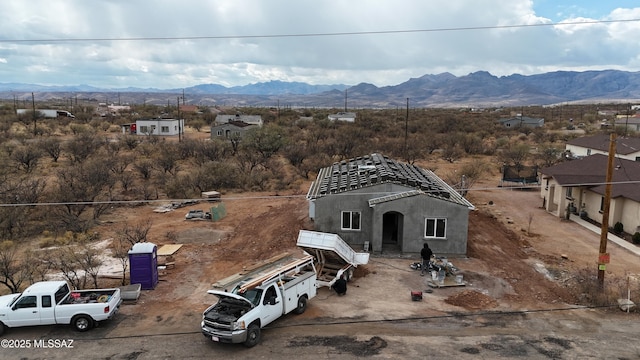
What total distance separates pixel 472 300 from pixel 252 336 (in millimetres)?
7707

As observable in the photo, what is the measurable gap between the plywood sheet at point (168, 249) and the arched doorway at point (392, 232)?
9.23 m

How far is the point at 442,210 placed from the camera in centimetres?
2000

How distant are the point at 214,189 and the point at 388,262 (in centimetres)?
1854

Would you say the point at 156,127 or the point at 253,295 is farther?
the point at 156,127

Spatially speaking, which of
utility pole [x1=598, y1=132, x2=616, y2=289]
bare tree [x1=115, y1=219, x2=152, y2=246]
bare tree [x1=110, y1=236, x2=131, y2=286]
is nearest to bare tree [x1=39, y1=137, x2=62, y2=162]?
bare tree [x1=115, y1=219, x2=152, y2=246]

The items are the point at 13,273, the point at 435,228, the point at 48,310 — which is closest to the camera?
the point at 48,310

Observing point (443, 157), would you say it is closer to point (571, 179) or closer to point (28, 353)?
point (571, 179)

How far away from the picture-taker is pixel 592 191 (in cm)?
2797

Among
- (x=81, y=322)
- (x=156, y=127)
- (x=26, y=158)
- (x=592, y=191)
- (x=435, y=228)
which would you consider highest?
(x=156, y=127)

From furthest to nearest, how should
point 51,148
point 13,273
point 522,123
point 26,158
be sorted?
point 522,123
point 51,148
point 26,158
point 13,273

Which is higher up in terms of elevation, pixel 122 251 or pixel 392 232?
pixel 392 232

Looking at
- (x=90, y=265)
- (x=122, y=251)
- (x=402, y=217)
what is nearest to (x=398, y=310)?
(x=402, y=217)

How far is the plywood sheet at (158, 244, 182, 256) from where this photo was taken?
2072cm

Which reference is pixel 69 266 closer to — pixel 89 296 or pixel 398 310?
pixel 89 296
